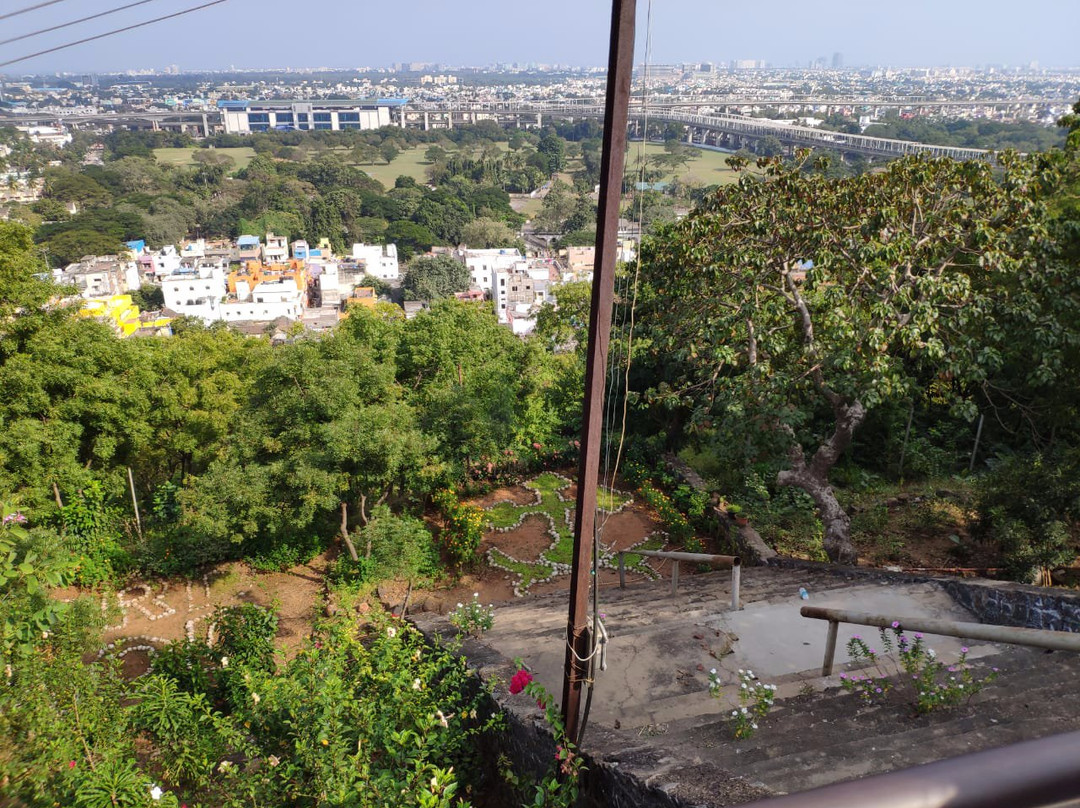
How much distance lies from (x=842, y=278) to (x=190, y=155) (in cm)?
10031

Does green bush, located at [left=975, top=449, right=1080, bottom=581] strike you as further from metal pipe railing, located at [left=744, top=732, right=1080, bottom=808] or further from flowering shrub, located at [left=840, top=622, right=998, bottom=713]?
metal pipe railing, located at [left=744, top=732, right=1080, bottom=808]

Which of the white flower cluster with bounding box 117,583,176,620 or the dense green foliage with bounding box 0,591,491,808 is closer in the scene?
the dense green foliage with bounding box 0,591,491,808

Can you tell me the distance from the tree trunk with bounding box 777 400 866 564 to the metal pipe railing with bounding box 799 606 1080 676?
2644 mm

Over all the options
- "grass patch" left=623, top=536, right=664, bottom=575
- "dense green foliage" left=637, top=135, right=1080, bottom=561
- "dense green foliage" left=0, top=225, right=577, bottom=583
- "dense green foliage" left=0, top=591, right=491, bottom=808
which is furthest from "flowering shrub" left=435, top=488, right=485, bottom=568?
"dense green foliage" left=0, top=591, right=491, bottom=808

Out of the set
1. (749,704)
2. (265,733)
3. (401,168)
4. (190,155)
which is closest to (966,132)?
(749,704)

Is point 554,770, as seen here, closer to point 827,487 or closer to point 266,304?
point 827,487

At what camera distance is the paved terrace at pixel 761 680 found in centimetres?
269

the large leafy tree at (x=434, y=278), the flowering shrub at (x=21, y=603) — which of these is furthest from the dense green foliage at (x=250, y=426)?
the large leafy tree at (x=434, y=278)

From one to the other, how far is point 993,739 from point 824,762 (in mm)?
683

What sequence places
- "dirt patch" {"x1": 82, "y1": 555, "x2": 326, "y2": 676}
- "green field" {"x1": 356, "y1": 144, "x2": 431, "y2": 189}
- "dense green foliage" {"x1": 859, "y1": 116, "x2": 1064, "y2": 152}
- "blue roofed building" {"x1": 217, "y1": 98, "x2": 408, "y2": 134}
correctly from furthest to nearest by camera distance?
"blue roofed building" {"x1": 217, "y1": 98, "x2": 408, "y2": 134}
"green field" {"x1": 356, "y1": 144, "x2": 431, "y2": 189}
"dense green foliage" {"x1": 859, "y1": 116, "x2": 1064, "y2": 152}
"dirt patch" {"x1": 82, "y1": 555, "x2": 326, "y2": 676}

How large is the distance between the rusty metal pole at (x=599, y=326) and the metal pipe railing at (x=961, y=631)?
4.22 feet

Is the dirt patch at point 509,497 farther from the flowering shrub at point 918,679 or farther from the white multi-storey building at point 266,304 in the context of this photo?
the white multi-storey building at point 266,304

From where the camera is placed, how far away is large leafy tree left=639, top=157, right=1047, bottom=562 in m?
5.91

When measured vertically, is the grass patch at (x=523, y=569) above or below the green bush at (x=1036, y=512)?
below
